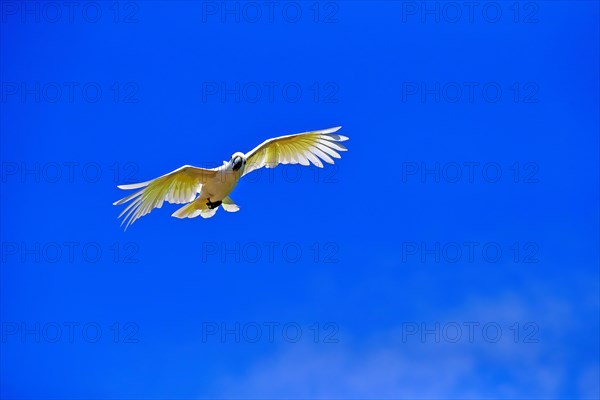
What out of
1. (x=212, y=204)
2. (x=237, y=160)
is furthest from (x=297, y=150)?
(x=212, y=204)

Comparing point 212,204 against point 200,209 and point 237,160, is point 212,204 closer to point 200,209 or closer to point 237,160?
point 200,209

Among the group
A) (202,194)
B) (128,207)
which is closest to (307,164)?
(202,194)

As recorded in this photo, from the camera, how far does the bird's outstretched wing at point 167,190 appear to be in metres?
20.2

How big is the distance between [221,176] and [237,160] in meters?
0.44

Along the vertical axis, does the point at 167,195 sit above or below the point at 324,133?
below

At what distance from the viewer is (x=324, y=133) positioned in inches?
822

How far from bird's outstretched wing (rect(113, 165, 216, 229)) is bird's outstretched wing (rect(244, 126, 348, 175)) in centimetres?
110

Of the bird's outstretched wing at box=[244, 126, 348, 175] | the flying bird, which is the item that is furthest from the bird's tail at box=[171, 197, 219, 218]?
the bird's outstretched wing at box=[244, 126, 348, 175]

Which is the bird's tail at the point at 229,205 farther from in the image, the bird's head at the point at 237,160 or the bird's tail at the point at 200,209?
the bird's head at the point at 237,160

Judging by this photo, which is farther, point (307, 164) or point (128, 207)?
point (307, 164)

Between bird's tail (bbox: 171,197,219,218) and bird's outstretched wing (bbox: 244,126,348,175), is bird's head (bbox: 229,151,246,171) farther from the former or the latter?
bird's tail (bbox: 171,197,219,218)

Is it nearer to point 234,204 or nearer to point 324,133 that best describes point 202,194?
point 234,204

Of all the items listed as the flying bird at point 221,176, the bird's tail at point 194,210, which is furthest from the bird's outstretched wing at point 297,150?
the bird's tail at point 194,210

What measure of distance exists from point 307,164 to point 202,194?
224 centimetres
